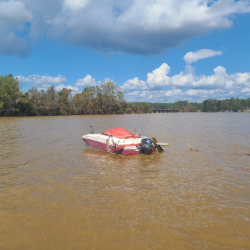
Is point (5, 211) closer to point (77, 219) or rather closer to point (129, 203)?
point (77, 219)

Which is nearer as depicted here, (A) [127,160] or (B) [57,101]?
(A) [127,160]

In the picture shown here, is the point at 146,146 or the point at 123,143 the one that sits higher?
the point at 123,143

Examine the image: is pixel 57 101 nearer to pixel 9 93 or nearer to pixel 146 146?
pixel 9 93

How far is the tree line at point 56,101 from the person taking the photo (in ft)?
219

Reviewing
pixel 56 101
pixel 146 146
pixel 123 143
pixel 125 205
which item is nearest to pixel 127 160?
pixel 123 143

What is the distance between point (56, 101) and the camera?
85.9 metres

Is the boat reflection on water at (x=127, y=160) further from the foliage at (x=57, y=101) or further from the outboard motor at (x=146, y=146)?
the foliage at (x=57, y=101)

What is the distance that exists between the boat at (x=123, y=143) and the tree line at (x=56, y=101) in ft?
198

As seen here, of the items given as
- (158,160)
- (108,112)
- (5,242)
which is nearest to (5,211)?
(5,242)

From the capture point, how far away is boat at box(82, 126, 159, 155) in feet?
40.2

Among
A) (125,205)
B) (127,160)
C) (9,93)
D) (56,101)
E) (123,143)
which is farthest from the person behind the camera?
(56,101)

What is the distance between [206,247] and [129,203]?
2.39m

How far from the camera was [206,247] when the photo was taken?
12.9 ft

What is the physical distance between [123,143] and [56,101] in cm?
8013
